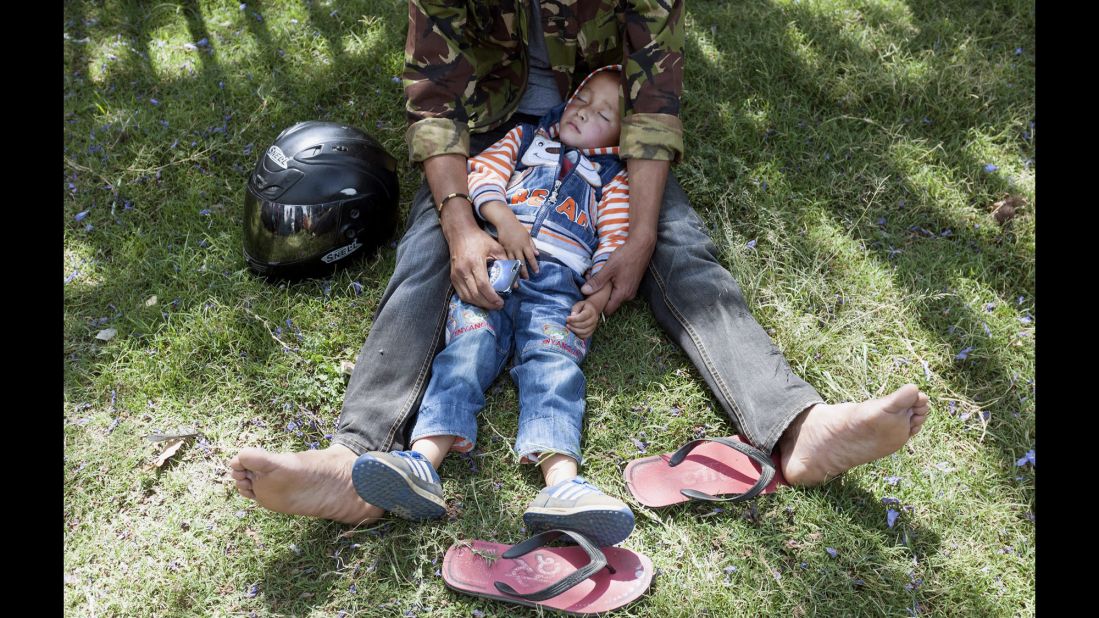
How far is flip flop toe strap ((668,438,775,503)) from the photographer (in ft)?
8.57

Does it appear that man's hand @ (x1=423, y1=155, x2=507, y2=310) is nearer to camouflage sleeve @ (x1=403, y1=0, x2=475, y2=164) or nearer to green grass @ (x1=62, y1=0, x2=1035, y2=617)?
camouflage sleeve @ (x1=403, y1=0, x2=475, y2=164)

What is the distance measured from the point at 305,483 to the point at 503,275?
1.07 meters

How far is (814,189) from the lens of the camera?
147 inches

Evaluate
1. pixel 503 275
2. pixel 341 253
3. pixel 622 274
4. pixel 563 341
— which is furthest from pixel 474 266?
pixel 341 253

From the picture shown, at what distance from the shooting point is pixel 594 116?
343 centimetres

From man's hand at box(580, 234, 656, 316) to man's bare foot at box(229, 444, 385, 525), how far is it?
1.16 meters

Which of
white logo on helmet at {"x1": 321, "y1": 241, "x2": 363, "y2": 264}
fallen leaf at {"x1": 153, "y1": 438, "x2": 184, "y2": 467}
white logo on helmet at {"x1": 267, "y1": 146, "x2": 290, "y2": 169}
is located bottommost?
fallen leaf at {"x1": 153, "y1": 438, "x2": 184, "y2": 467}

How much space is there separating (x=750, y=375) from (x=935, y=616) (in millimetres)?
960

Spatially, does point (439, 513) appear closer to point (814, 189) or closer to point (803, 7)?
point (814, 189)

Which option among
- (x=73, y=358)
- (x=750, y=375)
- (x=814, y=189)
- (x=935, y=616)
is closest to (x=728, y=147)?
(x=814, y=189)

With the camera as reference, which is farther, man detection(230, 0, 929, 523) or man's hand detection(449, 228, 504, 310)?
man's hand detection(449, 228, 504, 310)

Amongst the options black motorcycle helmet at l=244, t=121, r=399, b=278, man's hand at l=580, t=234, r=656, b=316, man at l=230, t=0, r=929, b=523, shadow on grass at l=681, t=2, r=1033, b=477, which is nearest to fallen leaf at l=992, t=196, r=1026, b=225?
shadow on grass at l=681, t=2, r=1033, b=477

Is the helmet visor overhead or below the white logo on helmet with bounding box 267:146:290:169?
below

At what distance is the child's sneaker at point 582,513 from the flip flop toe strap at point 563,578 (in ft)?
0.11
